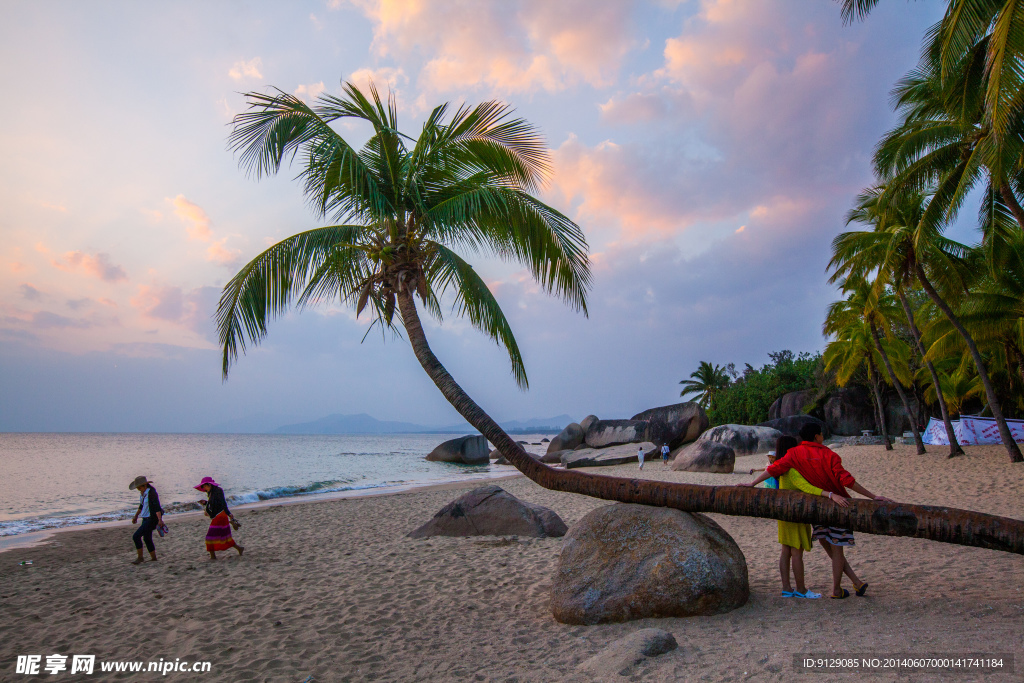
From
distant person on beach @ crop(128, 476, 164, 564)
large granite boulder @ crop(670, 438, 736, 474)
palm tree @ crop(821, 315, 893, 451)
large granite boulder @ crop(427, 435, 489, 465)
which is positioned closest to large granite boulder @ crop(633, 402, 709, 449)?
palm tree @ crop(821, 315, 893, 451)

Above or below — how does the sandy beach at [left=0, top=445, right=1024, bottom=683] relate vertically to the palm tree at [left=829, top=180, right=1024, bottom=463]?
below

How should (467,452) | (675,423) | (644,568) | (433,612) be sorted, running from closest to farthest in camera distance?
(644,568), (433,612), (675,423), (467,452)

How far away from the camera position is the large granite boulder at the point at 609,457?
2619 cm

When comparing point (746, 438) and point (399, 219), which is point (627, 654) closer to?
point (399, 219)

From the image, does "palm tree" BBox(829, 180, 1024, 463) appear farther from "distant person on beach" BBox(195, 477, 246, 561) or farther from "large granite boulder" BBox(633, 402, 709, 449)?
"distant person on beach" BBox(195, 477, 246, 561)

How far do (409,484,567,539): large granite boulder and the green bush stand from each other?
111 ft

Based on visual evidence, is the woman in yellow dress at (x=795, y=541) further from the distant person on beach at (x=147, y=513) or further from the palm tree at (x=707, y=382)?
the palm tree at (x=707, y=382)

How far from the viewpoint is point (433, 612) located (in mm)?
5684

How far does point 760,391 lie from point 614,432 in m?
15.6

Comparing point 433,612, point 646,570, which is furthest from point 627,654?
point 433,612

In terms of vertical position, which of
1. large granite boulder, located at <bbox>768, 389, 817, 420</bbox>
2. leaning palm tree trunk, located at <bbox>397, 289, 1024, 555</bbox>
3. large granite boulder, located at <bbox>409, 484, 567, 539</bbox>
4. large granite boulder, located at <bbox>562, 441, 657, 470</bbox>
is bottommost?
large granite boulder, located at <bbox>562, 441, 657, 470</bbox>

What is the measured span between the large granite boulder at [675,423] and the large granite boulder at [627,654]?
93.8 feet

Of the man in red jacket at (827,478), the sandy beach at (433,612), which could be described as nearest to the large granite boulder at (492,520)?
the sandy beach at (433,612)

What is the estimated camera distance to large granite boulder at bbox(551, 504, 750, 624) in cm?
459
